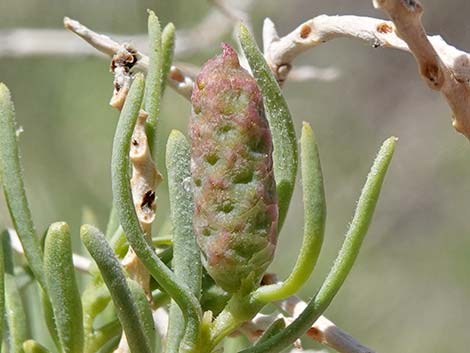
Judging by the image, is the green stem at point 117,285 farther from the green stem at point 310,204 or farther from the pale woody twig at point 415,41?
the pale woody twig at point 415,41

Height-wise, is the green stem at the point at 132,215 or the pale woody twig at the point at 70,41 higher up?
the pale woody twig at the point at 70,41

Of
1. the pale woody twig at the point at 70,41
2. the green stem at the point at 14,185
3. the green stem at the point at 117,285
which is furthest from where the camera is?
the pale woody twig at the point at 70,41

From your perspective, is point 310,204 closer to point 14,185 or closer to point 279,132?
point 279,132

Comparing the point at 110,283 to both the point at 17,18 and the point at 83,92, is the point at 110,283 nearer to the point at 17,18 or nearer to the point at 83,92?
the point at 83,92

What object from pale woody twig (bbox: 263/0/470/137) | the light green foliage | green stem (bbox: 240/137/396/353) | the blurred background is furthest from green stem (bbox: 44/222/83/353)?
the blurred background

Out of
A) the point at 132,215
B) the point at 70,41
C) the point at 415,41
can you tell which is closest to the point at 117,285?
the point at 132,215

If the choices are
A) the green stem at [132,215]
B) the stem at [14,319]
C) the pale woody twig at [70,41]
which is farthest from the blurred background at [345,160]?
the green stem at [132,215]

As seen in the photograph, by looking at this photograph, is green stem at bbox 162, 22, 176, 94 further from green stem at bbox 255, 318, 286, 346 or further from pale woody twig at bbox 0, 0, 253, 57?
pale woody twig at bbox 0, 0, 253, 57
